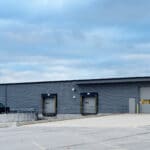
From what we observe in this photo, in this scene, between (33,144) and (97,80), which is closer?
(33,144)

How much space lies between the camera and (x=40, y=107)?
59188 mm

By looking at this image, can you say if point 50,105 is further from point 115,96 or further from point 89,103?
point 115,96

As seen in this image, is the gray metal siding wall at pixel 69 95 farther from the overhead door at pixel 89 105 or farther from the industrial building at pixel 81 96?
the overhead door at pixel 89 105

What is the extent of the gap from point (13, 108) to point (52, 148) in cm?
4628

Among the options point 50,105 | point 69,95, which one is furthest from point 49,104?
point 69,95

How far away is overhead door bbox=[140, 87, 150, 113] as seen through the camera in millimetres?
50125

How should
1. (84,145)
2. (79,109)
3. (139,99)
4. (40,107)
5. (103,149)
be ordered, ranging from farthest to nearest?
(40,107)
(79,109)
(139,99)
(84,145)
(103,149)

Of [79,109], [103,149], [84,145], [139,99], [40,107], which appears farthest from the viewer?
[40,107]

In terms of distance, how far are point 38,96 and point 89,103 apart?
7.85 m

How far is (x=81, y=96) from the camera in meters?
Answer: 55.8

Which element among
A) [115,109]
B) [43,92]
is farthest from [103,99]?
[43,92]

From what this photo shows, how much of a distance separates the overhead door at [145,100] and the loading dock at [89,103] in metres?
6.07

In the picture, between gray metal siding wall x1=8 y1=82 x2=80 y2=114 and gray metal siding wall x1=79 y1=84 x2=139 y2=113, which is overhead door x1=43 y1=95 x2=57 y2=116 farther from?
gray metal siding wall x1=79 y1=84 x2=139 y2=113

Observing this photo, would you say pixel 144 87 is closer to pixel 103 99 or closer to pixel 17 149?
pixel 103 99
